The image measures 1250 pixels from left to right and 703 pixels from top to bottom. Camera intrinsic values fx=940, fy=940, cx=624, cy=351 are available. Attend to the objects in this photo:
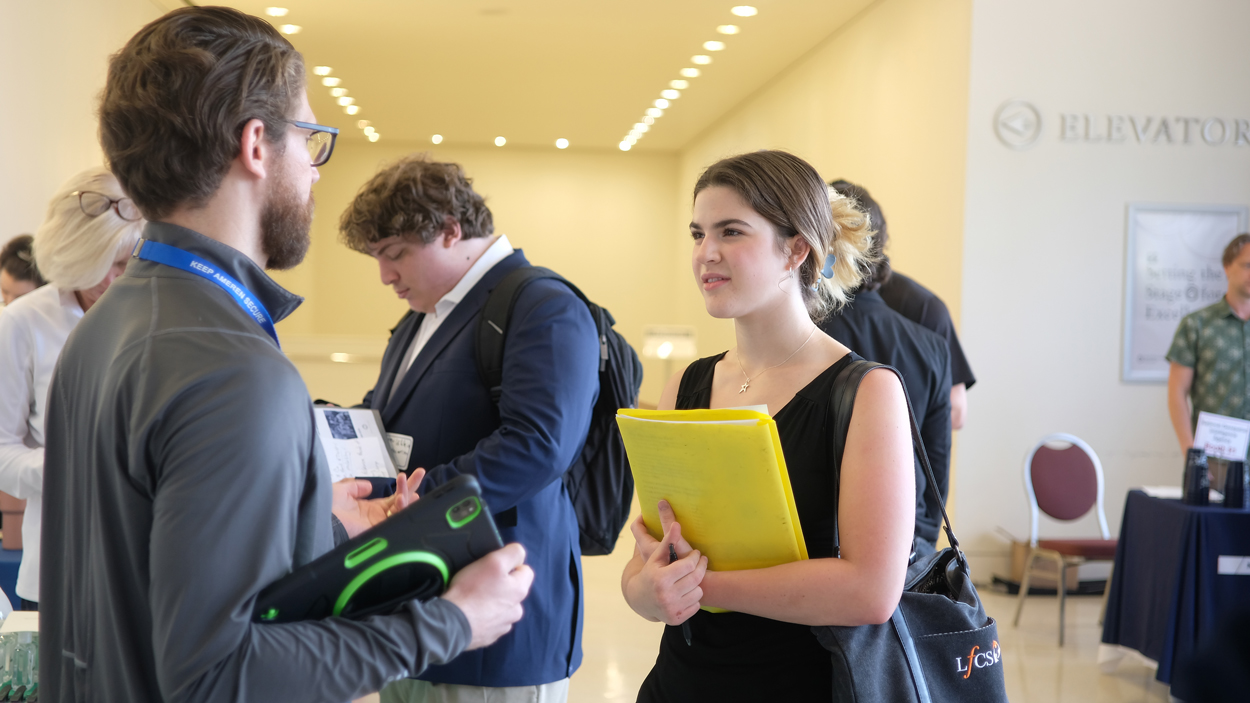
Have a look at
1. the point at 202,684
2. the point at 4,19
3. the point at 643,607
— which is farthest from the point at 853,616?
the point at 4,19

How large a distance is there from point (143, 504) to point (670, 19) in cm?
787

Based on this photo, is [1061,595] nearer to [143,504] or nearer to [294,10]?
[143,504]

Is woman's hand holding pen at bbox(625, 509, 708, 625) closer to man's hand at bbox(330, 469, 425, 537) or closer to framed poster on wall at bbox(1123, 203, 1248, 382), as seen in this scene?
man's hand at bbox(330, 469, 425, 537)

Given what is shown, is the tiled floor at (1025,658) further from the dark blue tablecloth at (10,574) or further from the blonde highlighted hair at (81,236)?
the blonde highlighted hair at (81,236)

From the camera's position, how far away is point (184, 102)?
97 cm

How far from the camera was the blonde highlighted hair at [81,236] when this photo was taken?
2.12m

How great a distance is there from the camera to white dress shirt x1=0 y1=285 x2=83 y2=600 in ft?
7.14

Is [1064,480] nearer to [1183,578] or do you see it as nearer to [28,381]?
[1183,578]

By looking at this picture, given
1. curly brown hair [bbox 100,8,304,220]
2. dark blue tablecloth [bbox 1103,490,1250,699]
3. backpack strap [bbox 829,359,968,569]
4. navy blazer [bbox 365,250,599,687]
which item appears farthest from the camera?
dark blue tablecloth [bbox 1103,490,1250,699]

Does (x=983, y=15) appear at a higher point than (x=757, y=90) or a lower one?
lower

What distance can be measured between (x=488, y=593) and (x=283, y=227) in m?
0.47

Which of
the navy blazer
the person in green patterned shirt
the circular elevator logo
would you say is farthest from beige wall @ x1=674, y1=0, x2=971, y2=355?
the navy blazer

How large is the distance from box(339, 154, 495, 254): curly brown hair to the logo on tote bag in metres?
1.30

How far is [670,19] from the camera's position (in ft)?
26.7
